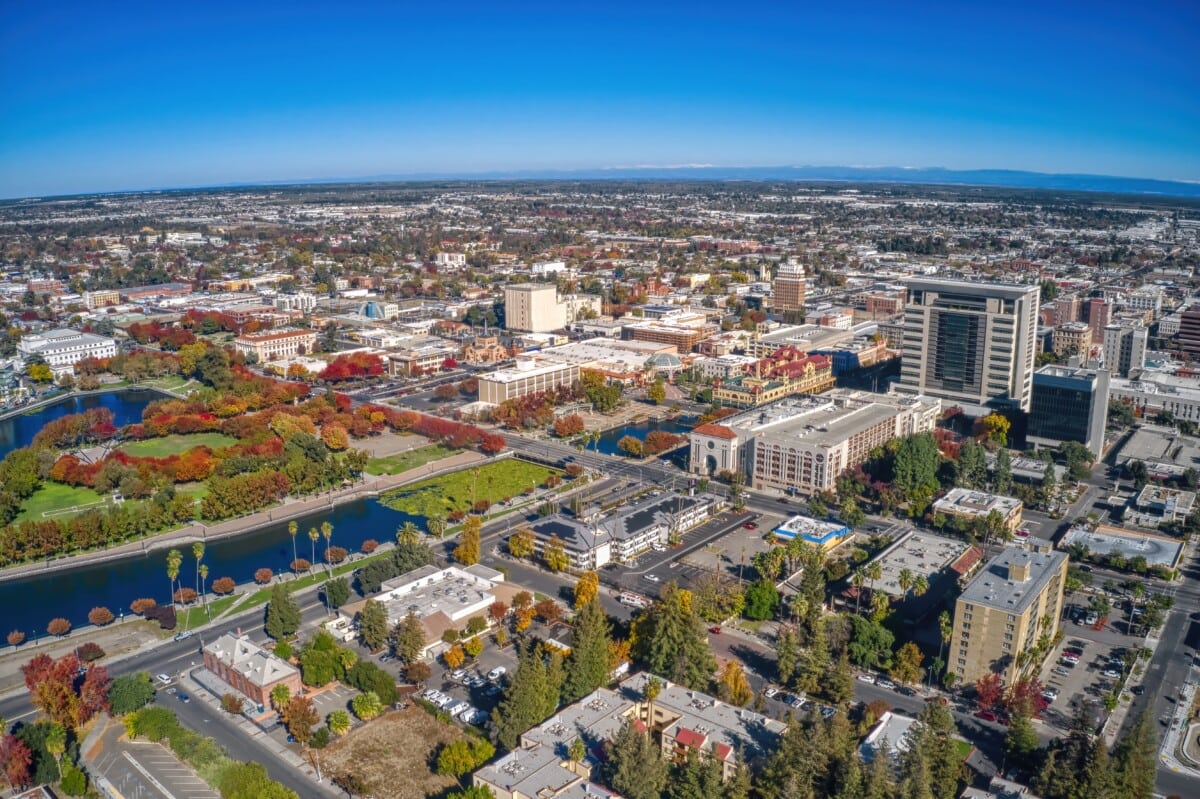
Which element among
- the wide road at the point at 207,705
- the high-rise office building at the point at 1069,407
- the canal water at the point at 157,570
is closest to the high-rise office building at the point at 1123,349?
the high-rise office building at the point at 1069,407

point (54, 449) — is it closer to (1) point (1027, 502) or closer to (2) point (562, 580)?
(2) point (562, 580)

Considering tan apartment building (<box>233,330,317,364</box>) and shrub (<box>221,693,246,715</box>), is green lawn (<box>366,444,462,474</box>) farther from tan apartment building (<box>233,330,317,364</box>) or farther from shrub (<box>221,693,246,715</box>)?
tan apartment building (<box>233,330,317,364</box>)

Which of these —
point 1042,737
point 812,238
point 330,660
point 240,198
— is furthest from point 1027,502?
point 240,198

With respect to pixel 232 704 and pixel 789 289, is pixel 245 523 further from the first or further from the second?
pixel 789 289

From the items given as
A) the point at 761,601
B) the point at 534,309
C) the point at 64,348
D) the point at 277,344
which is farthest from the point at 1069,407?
the point at 64,348

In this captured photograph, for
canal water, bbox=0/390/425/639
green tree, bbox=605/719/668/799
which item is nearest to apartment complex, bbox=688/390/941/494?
canal water, bbox=0/390/425/639
